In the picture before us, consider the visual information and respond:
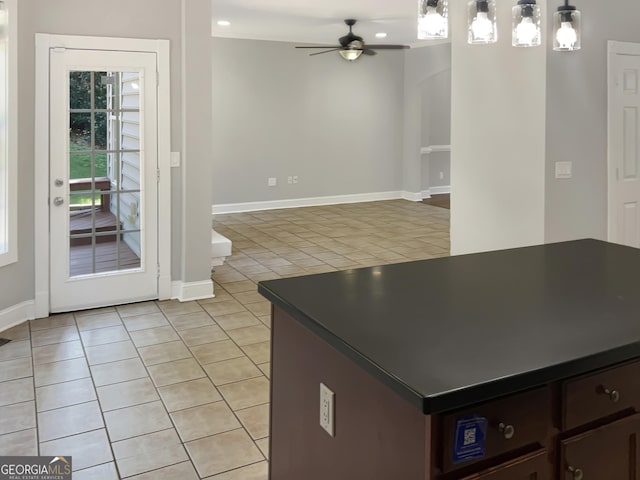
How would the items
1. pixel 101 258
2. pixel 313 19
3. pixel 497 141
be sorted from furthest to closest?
1. pixel 313 19
2. pixel 497 141
3. pixel 101 258

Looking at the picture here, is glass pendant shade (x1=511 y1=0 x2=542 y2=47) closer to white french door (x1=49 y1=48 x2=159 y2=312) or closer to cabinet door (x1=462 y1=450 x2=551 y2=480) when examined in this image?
cabinet door (x1=462 y1=450 x2=551 y2=480)

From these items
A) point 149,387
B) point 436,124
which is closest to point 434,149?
point 436,124

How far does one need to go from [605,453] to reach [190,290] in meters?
3.83

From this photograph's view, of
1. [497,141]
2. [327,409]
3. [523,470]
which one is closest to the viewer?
[523,470]

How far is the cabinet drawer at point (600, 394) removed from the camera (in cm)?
130

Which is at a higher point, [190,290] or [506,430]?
[506,430]

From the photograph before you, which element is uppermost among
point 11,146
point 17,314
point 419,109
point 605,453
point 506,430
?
point 419,109

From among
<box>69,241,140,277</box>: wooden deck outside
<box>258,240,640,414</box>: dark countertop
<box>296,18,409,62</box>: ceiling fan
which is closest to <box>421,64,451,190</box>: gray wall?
<box>296,18,409,62</box>: ceiling fan

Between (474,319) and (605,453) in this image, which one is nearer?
(605,453)

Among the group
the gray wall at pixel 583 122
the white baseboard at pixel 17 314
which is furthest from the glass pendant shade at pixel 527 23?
the white baseboard at pixel 17 314

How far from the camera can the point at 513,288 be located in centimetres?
181

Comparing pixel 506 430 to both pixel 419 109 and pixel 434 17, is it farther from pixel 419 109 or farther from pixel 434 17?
pixel 419 109

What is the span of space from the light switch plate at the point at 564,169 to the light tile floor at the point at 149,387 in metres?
2.48

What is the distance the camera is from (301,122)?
32.1 feet
